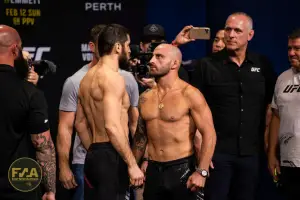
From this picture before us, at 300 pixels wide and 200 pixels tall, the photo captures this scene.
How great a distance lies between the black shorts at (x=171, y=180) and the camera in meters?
4.98

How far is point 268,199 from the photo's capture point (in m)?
6.87

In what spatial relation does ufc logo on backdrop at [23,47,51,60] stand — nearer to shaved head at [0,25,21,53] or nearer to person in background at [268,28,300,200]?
person in background at [268,28,300,200]

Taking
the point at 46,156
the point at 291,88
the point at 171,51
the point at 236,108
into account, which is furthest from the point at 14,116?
the point at 291,88

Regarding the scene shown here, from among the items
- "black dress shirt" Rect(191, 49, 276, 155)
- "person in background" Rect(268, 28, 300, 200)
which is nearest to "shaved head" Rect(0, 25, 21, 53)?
"black dress shirt" Rect(191, 49, 276, 155)

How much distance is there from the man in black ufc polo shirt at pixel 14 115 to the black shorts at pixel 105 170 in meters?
0.76

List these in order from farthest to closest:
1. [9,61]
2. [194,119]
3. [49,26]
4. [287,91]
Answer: [49,26] < [287,91] < [194,119] < [9,61]

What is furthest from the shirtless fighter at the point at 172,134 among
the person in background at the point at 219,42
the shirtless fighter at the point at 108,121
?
the person in background at the point at 219,42

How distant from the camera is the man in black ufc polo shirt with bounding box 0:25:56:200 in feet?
13.5

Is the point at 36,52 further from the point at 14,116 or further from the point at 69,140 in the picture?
the point at 14,116

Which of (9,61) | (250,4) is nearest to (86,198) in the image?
(9,61)

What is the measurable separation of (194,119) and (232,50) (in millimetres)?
948

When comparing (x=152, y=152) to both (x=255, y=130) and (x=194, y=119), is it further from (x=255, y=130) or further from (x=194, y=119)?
(x=255, y=130)

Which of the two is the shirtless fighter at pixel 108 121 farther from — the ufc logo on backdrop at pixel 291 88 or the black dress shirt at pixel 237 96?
the ufc logo on backdrop at pixel 291 88

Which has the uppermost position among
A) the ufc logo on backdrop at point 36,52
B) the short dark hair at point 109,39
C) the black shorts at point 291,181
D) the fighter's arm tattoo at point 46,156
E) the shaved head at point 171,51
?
the short dark hair at point 109,39
